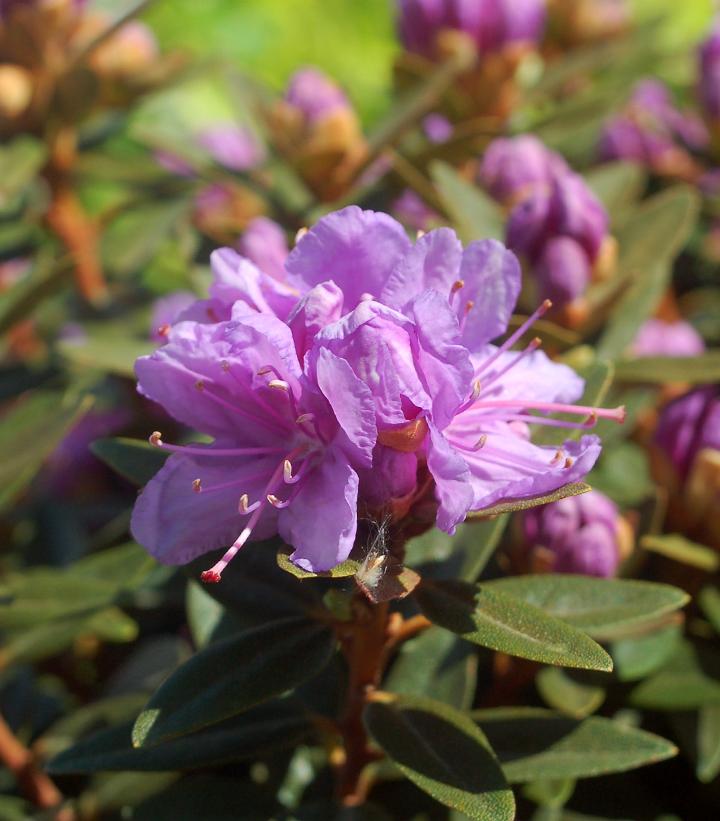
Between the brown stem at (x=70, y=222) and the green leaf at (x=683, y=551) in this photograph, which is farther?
the brown stem at (x=70, y=222)

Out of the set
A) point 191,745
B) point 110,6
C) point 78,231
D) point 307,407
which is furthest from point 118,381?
point 307,407

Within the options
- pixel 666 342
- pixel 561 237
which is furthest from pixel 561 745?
pixel 666 342

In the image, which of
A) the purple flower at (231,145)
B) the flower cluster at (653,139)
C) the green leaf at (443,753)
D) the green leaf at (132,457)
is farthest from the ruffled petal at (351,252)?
the purple flower at (231,145)

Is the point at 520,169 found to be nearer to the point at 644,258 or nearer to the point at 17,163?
the point at 644,258

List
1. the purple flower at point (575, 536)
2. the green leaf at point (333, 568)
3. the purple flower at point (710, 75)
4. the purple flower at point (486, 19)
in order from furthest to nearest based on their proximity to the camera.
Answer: the purple flower at point (710, 75)
the purple flower at point (486, 19)
the purple flower at point (575, 536)
the green leaf at point (333, 568)

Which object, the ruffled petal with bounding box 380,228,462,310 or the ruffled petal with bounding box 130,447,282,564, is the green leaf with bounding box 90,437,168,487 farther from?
the ruffled petal with bounding box 380,228,462,310

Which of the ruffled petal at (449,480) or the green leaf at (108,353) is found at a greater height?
the ruffled petal at (449,480)

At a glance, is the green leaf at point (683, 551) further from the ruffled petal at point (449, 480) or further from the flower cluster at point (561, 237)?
the ruffled petal at point (449, 480)
